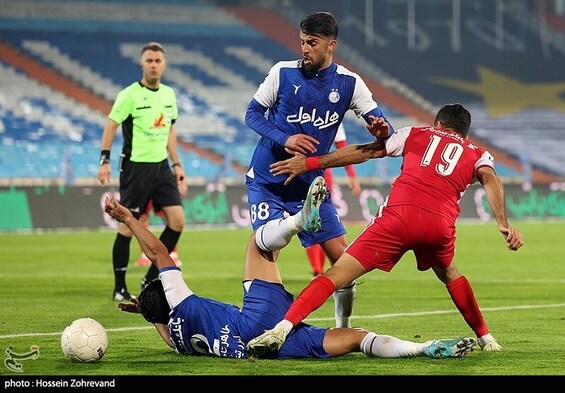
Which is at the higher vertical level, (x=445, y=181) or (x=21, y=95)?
(x=21, y=95)

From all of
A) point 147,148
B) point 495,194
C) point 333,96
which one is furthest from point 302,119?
point 147,148

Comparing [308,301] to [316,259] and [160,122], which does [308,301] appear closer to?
[160,122]

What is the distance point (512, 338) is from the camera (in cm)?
923

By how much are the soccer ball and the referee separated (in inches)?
195

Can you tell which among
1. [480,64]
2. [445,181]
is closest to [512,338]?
[445,181]

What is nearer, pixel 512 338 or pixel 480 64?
pixel 512 338

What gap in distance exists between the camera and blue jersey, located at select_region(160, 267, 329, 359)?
7727 mm

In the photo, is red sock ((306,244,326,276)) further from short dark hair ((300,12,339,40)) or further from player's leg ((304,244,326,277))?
short dark hair ((300,12,339,40))

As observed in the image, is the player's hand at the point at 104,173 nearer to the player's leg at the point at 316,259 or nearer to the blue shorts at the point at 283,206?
the player's leg at the point at 316,259

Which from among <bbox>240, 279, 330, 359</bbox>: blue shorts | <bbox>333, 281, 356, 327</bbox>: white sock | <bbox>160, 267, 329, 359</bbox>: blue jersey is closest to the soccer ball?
<bbox>160, 267, 329, 359</bbox>: blue jersey

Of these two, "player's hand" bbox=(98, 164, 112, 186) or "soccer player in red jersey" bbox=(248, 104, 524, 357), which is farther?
"player's hand" bbox=(98, 164, 112, 186)

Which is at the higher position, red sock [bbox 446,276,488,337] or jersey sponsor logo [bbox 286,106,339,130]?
jersey sponsor logo [bbox 286,106,339,130]
